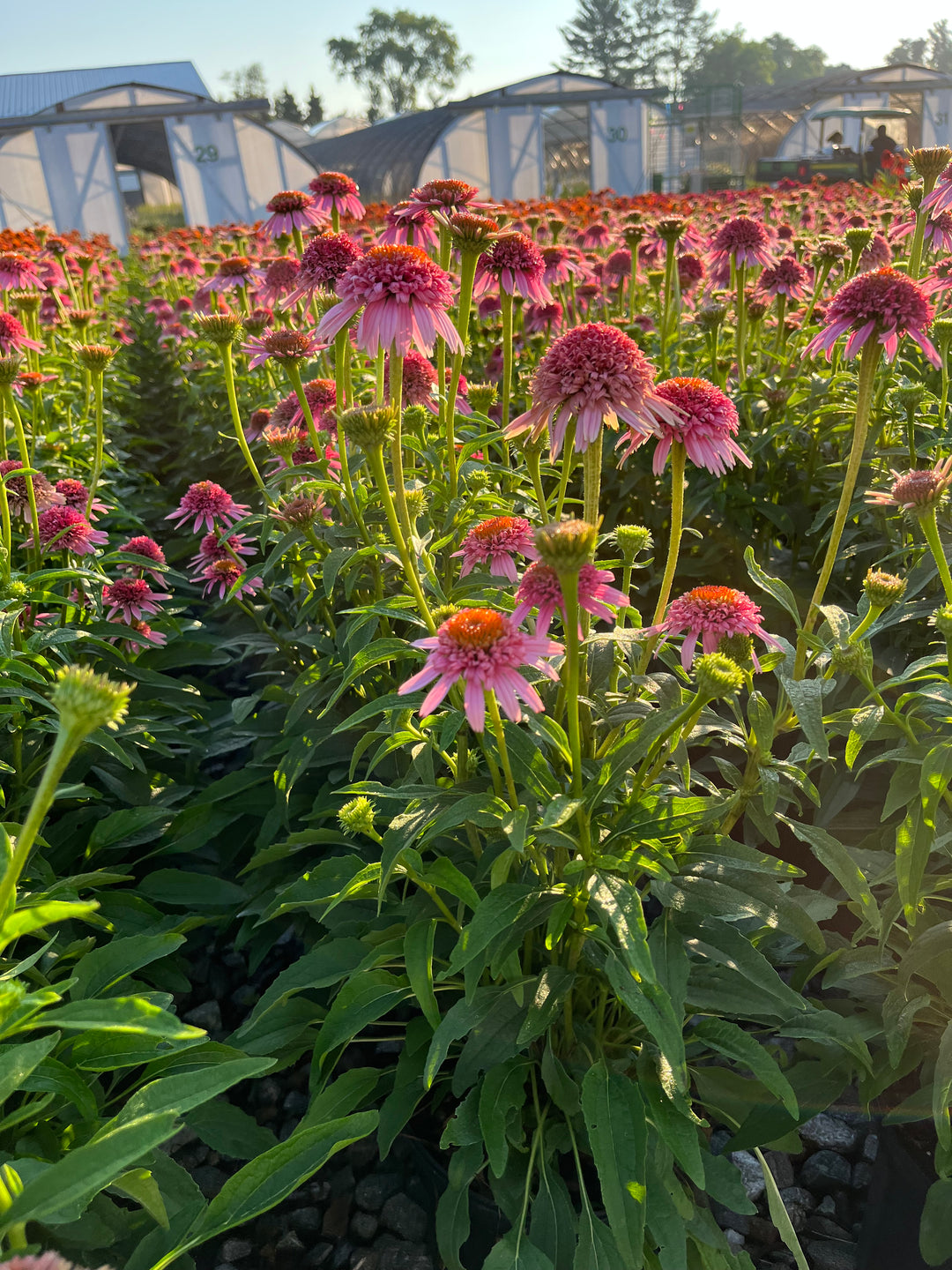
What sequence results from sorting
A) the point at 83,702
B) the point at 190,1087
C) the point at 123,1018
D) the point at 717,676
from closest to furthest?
the point at 83,702, the point at 123,1018, the point at 190,1087, the point at 717,676

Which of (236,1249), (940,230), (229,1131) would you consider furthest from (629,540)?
(940,230)

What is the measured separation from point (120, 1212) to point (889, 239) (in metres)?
3.89

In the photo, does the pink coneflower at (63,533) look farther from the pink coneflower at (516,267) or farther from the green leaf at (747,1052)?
the green leaf at (747,1052)

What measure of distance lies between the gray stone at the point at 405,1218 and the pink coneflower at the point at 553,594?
4.02ft

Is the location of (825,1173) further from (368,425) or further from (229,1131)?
(368,425)

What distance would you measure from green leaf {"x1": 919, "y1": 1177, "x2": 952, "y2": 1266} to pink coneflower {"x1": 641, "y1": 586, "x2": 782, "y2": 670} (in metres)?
0.87

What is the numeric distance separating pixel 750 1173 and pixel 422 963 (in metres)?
0.93

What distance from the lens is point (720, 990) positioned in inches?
50.9

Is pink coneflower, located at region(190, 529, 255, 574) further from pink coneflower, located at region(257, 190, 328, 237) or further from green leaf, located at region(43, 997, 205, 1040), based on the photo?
green leaf, located at region(43, 997, 205, 1040)

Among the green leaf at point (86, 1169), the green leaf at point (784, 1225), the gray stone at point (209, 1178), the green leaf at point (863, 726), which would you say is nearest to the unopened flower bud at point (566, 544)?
the green leaf at point (863, 726)

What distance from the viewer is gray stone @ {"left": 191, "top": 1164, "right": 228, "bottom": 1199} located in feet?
5.61

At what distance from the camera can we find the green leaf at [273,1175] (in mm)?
987

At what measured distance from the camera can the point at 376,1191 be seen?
5.63ft

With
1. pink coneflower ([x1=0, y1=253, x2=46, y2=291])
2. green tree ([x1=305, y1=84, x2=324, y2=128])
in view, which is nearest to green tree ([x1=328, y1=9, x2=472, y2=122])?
green tree ([x1=305, y1=84, x2=324, y2=128])
